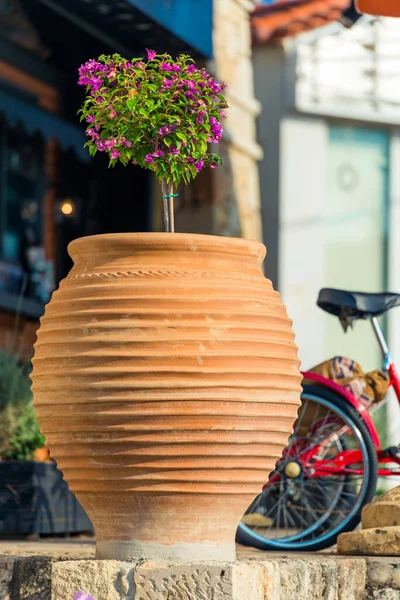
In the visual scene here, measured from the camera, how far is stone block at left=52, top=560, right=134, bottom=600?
9.79ft

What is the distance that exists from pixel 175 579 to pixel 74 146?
6062 millimetres

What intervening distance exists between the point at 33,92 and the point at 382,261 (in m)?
3.50

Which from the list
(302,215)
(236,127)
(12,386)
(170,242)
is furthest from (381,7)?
(302,215)

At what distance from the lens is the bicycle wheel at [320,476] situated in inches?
186

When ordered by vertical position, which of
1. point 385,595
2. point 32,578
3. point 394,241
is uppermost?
point 394,241

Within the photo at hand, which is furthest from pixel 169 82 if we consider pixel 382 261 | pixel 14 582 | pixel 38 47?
pixel 382 261

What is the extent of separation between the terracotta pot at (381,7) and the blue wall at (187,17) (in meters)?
2.17

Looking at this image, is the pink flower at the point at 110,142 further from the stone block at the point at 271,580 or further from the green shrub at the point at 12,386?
the green shrub at the point at 12,386

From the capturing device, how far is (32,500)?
5281 mm

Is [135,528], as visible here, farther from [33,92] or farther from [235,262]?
[33,92]

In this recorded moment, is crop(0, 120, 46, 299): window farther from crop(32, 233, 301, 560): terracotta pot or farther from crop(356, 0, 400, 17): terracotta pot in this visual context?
crop(32, 233, 301, 560): terracotta pot

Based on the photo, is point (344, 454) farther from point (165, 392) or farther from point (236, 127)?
point (236, 127)

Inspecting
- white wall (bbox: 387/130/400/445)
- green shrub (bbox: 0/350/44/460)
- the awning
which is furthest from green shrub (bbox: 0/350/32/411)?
white wall (bbox: 387/130/400/445)

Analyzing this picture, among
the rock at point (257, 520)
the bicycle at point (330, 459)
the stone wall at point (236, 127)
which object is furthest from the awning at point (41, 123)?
the rock at point (257, 520)
